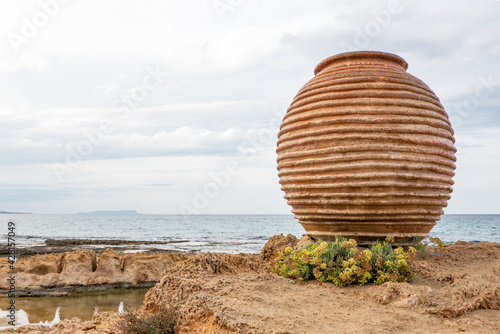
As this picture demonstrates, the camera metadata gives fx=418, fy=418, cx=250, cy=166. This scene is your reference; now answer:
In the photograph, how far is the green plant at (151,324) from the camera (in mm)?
3826

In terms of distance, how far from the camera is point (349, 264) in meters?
5.05

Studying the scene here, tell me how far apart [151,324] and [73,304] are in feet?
15.0

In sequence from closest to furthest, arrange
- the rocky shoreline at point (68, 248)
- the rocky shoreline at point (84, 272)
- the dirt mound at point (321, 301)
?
the dirt mound at point (321, 301), the rocky shoreline at point (84, 272), the rocky shoreline at point (68, 248)

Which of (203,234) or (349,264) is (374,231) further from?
(203,234)

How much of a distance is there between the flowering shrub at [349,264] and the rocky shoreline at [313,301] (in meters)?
0.14

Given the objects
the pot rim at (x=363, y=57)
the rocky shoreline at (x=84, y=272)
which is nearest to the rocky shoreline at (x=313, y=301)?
the pot rim at (x=363, y=57)

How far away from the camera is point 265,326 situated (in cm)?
356

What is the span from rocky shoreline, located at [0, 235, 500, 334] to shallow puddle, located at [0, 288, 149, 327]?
1915 mm

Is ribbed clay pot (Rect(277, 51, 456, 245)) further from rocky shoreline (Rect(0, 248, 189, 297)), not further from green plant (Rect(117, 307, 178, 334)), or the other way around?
rocky shoreline (Rect(0, 248, 189, 297))

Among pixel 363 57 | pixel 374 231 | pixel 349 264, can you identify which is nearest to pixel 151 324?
pixel 349 264

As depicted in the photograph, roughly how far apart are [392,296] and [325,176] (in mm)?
1808

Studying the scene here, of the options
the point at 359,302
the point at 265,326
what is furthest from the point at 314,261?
the point at 265,326

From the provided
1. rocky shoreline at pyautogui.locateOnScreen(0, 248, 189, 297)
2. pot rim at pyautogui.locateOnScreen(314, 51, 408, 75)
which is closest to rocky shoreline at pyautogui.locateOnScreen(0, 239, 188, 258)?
rocky shoreline at pyautogui.locateOnScreen(0, 248, 189, 297)

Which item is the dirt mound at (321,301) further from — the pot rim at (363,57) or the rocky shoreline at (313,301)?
the pot rim at (363,57)
